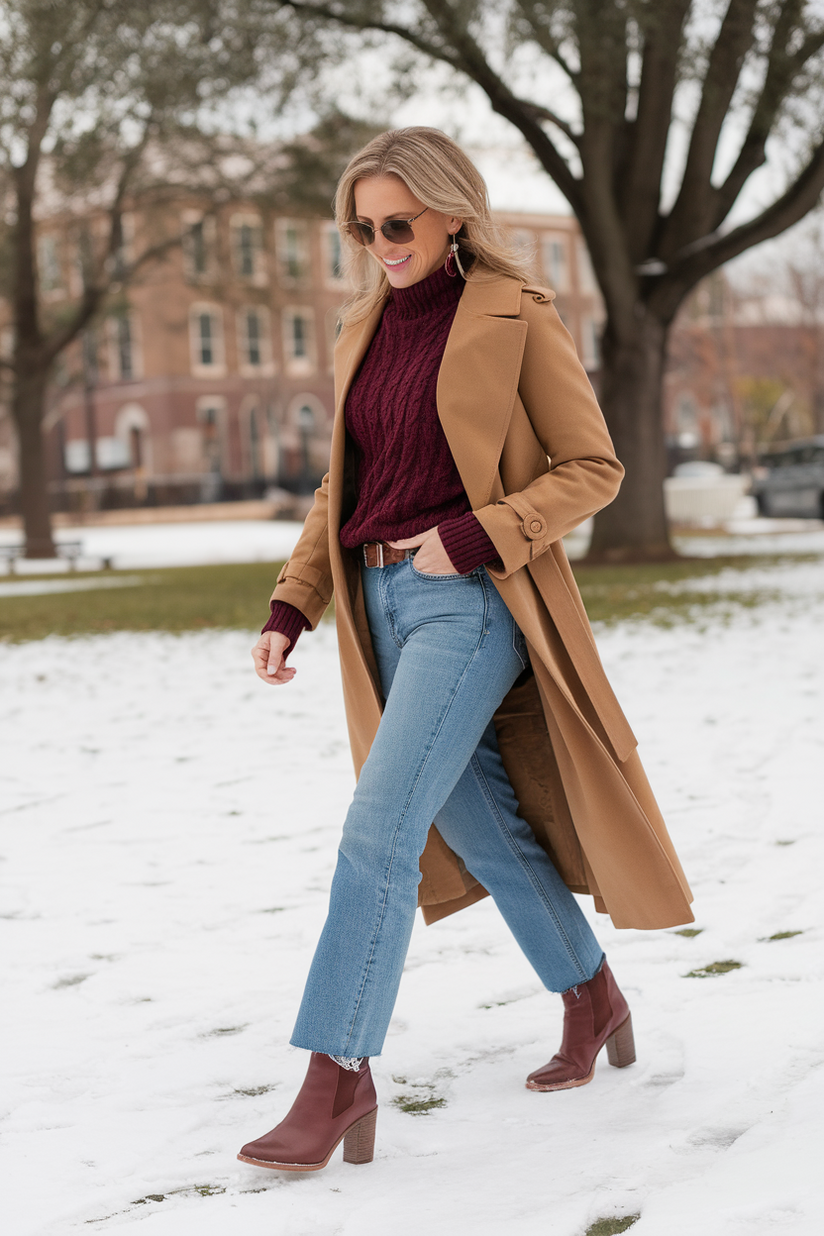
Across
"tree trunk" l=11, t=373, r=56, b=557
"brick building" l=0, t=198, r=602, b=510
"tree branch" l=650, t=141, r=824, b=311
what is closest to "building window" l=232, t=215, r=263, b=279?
"tree trunk" l=11, t=373, r=56, b=557

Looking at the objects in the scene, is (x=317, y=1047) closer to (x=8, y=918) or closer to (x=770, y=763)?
(x=8, y=918)

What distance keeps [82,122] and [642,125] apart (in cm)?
858

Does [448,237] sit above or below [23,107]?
below

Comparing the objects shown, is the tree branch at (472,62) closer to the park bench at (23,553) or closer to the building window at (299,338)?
the park bench at (23,553)

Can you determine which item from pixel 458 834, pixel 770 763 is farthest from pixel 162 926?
pixel 770 763

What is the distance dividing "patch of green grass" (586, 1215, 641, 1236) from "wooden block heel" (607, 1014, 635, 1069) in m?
0.73

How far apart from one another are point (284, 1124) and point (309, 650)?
949cm

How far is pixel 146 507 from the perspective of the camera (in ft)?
155

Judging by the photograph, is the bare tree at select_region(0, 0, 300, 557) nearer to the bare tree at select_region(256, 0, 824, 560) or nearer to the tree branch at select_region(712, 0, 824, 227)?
the bare tree at select_region(256, 0, 824, 560)

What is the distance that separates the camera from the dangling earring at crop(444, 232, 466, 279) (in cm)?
285

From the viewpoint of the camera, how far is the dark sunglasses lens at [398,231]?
2.78 m

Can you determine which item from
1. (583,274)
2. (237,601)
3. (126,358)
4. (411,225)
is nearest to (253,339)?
(126,358)

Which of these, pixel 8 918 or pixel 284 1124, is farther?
pixel 8 918

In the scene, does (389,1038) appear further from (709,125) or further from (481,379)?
(709,125)
